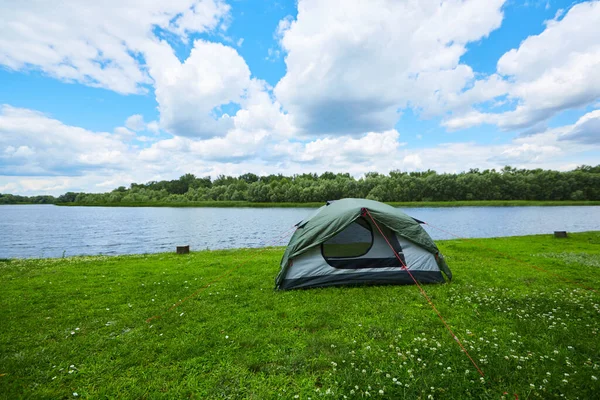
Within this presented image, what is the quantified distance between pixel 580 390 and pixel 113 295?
9992 millimetres

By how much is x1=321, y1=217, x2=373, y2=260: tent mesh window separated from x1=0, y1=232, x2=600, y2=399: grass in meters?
1.20

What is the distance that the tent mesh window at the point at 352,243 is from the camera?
28.4 feet

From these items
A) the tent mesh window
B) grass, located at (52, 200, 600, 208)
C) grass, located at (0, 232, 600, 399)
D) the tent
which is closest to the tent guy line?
the tent

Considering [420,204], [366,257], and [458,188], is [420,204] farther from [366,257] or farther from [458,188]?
[366,257]

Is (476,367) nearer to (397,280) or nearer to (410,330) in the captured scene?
(410,330)

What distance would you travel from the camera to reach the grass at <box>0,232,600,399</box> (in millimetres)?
3979

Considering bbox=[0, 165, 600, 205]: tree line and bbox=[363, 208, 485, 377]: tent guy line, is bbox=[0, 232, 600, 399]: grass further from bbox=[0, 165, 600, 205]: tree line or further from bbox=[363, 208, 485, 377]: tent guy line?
bbox=[0, 165, 600, 205]: tree line

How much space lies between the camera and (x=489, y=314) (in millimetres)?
6188

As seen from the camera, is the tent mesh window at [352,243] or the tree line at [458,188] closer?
the tent mesh window at [352,243]

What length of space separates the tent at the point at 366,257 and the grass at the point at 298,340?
0.39 metres

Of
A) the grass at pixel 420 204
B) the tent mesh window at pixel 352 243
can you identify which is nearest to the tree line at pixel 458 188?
the grass at pixel 420 204

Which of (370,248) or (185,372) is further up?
(370,248)

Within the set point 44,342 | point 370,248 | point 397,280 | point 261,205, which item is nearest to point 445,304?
point 397,280

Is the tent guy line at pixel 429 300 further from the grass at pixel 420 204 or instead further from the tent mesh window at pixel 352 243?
the grass at pixel 420 204
